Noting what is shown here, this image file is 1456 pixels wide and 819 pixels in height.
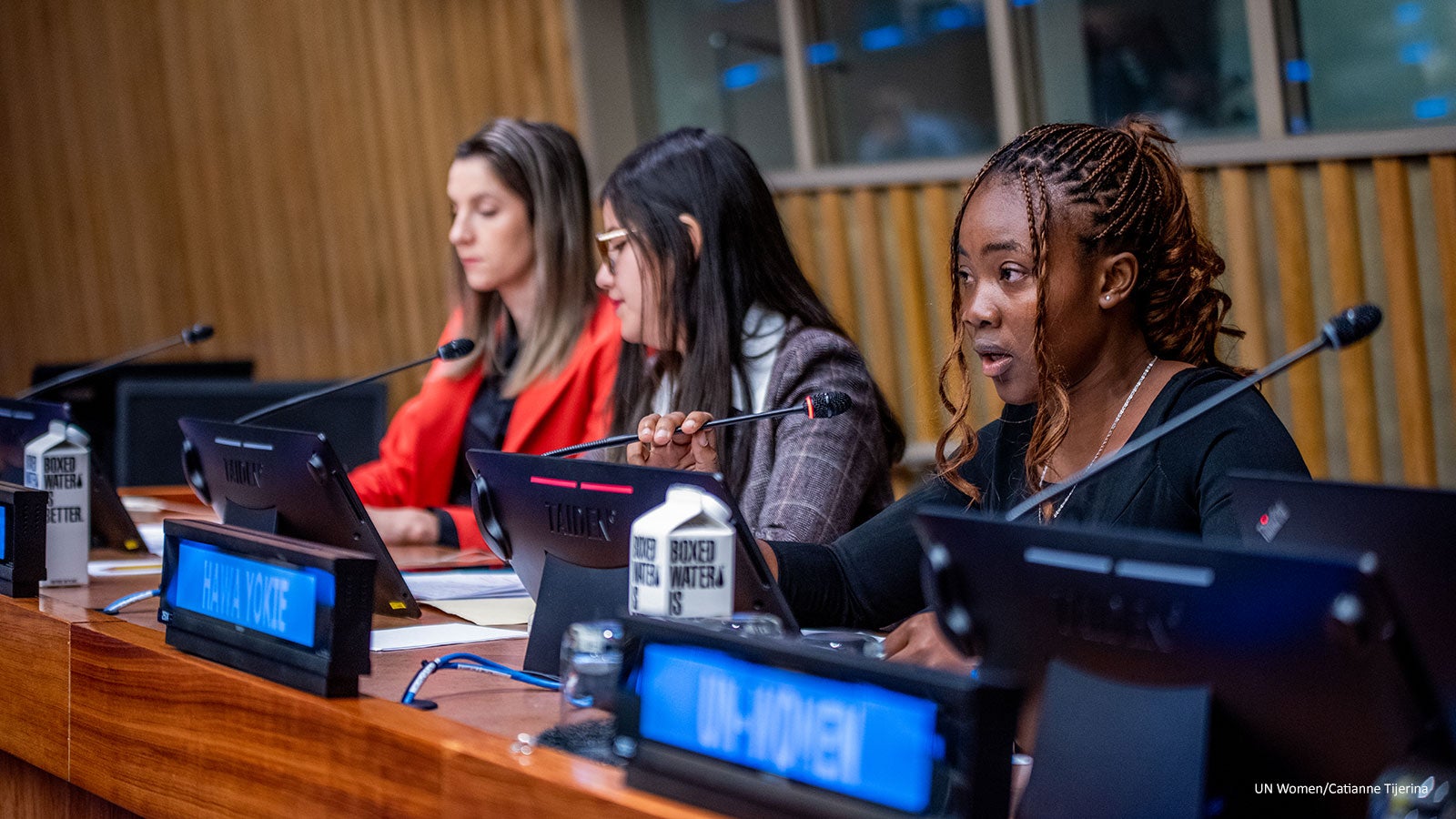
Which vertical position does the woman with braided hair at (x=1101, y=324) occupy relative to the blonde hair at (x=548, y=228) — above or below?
below

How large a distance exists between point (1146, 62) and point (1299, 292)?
0.76 meters

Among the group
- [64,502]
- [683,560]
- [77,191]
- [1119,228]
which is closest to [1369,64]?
[1119,228]

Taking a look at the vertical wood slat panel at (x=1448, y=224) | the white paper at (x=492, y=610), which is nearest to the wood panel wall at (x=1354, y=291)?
the vertical wood slat panel at (x=1448, y=224)

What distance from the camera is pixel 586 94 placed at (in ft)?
15.7

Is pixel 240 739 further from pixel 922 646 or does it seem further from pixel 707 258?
pixel 707 258

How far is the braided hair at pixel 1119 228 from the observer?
1573mm

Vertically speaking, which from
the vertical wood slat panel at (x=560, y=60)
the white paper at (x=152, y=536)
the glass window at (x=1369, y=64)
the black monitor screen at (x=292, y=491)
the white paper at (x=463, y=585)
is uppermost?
the vertical wood slat panel at (x=560, y=60)

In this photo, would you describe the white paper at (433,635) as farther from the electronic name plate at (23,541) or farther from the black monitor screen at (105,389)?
the black monitor screen at (105,389)

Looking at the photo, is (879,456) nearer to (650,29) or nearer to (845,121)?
(845,121)

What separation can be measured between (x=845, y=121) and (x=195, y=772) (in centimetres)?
334

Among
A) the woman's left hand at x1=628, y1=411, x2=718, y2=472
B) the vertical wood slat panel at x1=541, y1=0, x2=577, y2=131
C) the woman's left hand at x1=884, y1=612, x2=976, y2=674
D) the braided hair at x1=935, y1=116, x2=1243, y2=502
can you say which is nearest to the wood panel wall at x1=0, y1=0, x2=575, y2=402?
the vertical wood slat panel at x1=541, y1=0, x2=577, y2=131

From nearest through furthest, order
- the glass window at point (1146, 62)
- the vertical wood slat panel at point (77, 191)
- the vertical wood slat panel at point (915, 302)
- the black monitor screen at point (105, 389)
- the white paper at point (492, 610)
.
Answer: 1. the white paper at point (492, 610)
2. the glass window at point (1146, 62)
3. the black monitor screen at point (105, 389)
4. the vertical wood slat panel at point (915, 302)
5. the vertical wood slat panel at point (77, 191)

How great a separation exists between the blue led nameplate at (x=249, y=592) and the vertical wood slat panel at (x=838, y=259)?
297 cm

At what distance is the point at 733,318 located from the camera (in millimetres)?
2205
